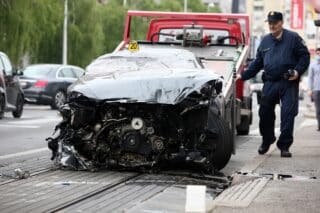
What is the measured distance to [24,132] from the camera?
56.6ft

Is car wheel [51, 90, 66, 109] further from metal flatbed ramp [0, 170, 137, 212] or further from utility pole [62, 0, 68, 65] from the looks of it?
metal flatbed ramp [0, 170, 137, 212]

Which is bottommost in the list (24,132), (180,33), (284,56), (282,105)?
(24,132)

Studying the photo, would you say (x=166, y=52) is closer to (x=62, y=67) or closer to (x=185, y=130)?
(x=185, y=130)

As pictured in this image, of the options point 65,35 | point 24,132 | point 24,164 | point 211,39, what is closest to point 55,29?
point 65,35

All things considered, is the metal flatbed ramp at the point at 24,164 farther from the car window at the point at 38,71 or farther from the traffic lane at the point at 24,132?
the car window at the point at 38,71

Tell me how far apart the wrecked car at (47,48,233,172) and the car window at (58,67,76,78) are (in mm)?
18579

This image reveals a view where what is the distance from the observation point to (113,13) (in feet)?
209

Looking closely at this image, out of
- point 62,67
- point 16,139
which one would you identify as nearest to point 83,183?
point 16,139

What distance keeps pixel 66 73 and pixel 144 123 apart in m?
19.5

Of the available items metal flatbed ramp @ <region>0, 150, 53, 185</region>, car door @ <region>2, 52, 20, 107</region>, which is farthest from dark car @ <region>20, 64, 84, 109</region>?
metal flatbed ramp @ <region>0, 150, 53, 185</region>

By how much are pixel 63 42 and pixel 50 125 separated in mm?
27512

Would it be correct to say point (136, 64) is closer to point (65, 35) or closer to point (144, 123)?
point (144, 123)

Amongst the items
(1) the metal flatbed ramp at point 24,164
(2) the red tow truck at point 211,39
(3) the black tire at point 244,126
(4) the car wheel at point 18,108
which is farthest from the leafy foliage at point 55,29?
(1) the metal flatbed ramp at point 24,164

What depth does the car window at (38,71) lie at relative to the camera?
28.5m
